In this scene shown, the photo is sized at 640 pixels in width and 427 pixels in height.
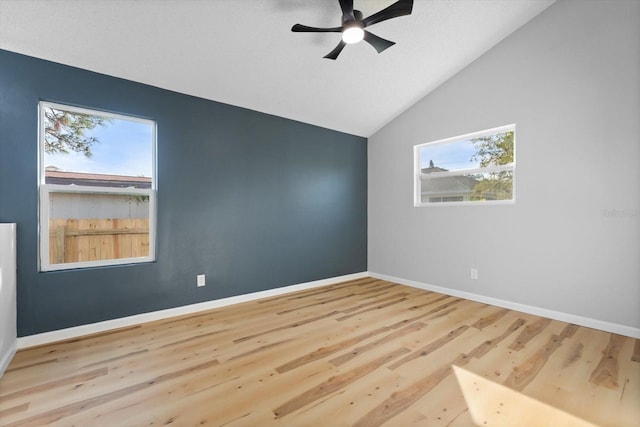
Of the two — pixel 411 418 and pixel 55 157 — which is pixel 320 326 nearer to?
pixel 411 418

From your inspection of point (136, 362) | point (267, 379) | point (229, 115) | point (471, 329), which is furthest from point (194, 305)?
point (471, 329)

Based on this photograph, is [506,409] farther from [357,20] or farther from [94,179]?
[94,179]

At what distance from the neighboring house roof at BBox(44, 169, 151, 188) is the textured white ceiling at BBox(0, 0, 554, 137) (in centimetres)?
100

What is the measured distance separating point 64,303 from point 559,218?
490 cm

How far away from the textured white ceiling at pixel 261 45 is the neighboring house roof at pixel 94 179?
1.00 m

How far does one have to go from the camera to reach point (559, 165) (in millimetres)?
2988

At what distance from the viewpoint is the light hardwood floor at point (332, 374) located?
1.61 meters

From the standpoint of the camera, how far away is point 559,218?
2994 mm

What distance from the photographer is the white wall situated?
2.02 meters

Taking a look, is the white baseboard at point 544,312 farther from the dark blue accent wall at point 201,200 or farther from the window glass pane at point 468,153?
the window glass pane at point 468,153

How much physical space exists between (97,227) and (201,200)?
1.01 metres

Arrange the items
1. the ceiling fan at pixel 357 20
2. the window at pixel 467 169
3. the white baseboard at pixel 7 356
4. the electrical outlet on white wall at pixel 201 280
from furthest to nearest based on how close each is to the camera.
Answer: the window at pixel 467 169
the electrical outlet on white wall at pixel 201 280
the ceiling fan at pixel 357 20
the white baseboard at pixel 7 356

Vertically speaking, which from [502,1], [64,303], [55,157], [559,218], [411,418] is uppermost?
[502,1]

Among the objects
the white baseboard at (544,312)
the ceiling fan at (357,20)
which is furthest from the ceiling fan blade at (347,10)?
the white baseboard at (544,312)
